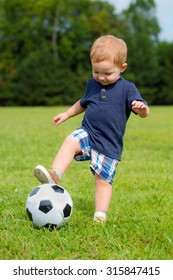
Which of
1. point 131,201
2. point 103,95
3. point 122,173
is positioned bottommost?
point 122,173

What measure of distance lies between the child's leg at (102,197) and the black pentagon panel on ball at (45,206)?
46cm

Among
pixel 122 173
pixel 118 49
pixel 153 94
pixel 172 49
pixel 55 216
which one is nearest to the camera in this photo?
pixel 55 216

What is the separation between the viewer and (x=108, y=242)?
3.15 metres

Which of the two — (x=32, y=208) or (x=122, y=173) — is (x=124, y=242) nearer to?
(x=32, y=208)

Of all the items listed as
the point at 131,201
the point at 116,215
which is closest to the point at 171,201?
the point at 131,201

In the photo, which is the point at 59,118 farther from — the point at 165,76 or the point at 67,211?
the point at 165,76

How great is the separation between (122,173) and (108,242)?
9.81 ft

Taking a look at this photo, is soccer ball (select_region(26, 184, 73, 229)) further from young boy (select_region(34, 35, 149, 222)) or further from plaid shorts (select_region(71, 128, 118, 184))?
plaid shorts (select_region(71, 128, 118, 184))

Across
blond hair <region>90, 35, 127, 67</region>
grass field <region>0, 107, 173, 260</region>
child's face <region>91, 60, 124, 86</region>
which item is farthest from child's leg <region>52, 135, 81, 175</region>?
blond hair <region>90, 35, 127, 67</region>

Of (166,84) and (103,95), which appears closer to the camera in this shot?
(103,95)

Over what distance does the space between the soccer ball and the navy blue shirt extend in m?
0.53

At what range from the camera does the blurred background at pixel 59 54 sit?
46.2m

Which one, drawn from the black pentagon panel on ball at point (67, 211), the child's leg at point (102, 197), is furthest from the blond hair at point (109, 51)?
the black pentagon panel on ball at point (67, 211)

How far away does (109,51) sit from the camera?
12.1 ft
